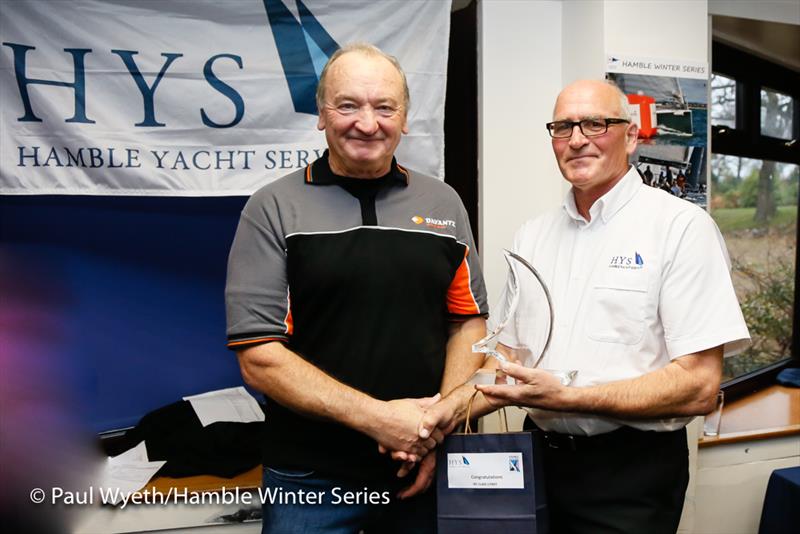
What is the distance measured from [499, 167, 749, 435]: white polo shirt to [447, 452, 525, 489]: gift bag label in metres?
0.21

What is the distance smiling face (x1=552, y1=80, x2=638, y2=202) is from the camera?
1342 mm

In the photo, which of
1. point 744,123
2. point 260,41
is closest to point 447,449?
point 260,41

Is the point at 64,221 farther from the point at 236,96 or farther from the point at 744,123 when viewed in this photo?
the point at 744,123

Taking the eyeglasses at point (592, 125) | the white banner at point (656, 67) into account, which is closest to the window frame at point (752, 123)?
the white banner at point (656, 67)

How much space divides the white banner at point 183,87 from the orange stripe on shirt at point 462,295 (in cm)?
77

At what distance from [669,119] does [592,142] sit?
2.89ft

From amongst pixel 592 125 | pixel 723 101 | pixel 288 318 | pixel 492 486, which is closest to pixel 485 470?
pixel 492 486

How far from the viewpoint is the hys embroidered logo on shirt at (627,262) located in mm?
1298

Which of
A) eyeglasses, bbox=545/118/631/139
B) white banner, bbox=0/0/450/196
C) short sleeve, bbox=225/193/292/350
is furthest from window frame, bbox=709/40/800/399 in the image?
short sleeve, bbox=225/193/292/350

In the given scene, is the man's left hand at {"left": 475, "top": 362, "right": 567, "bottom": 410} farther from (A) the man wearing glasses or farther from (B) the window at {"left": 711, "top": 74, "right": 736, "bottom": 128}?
(B) the window at {"left": 711, "top": 74, "right": 736, "bottom": 128}

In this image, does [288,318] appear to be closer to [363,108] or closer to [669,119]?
[363,108]

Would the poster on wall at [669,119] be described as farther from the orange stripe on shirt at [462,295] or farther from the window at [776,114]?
the window at [776,114]

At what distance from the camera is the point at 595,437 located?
1323mm

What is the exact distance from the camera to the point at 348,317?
1.26 m
